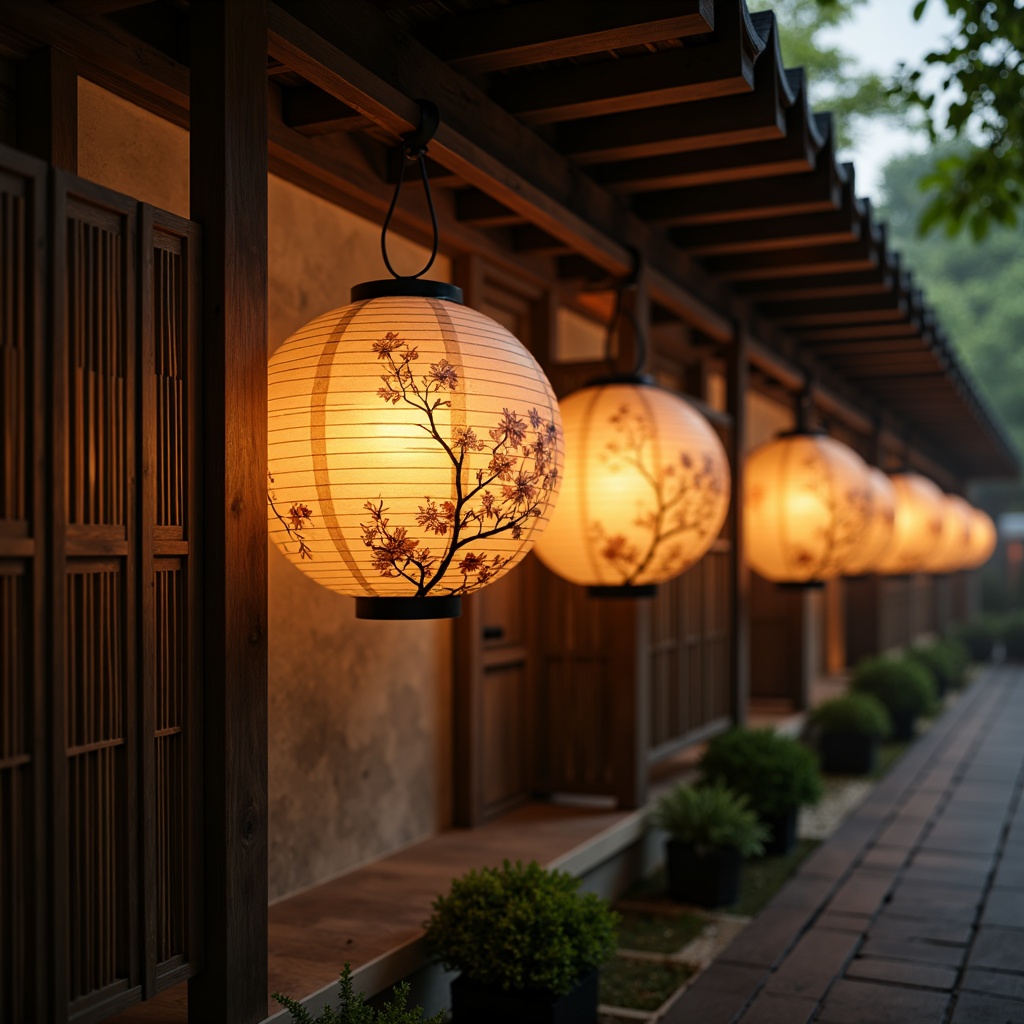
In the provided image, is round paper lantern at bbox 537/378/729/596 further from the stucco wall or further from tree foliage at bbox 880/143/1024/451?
tree foliage at bbox 880/143/1024/451

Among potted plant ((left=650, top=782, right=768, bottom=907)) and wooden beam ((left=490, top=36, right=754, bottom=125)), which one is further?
potted plant ((left=650, top=782, right=768, bottom=907))

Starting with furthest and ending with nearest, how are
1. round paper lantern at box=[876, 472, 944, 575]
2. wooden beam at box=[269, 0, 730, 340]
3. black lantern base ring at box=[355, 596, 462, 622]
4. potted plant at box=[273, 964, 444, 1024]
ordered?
round paper lantern at box=[876, 472, 944, 575]
wooden beam at box=[269, 0, 730, 340]
potted plant at box=[273, 964, 444, 1024]
black lantern base ring at box=[355, 596, 462, 622]

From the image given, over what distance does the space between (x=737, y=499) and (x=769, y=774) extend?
1.56 m

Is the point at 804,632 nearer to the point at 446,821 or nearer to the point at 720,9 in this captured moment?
the point at 446,821

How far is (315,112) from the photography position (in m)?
3.43

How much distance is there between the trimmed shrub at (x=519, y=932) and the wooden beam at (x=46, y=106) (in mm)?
2286

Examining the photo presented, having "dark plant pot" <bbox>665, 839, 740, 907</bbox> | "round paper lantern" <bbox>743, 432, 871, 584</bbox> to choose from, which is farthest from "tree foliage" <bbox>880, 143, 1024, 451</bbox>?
"dark plant pot" <bbox>665, 839, 740, 907</bbox>

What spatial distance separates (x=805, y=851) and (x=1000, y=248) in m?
24.3

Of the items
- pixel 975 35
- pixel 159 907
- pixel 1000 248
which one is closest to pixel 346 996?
pixel 159 907

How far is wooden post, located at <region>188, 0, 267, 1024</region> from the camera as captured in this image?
2.52 meters

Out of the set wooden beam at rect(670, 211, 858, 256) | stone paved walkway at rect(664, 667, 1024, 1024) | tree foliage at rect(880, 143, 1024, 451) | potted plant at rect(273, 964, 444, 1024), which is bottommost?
stone paved walkway at rect(664, 667, 1024, 1024)

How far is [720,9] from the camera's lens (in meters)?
3.29

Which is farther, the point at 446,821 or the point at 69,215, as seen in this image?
the point at 446,821

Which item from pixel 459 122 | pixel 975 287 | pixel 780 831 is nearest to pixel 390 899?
pixel 459 122
